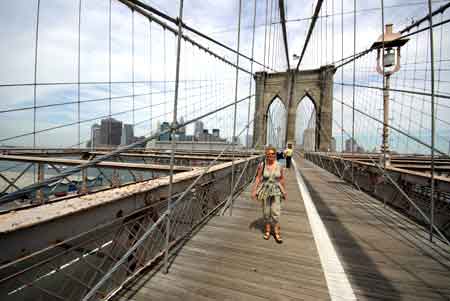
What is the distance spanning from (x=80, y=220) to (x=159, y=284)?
902mm

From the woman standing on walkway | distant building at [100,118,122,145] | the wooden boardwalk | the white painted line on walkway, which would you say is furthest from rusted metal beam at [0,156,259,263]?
distant building at [100,118,122,145]

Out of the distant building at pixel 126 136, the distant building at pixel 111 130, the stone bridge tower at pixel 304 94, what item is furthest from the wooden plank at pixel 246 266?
the stone bridge tower at pixel 304 94

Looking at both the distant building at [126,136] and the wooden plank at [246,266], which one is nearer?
the wooden plank at [246,266]

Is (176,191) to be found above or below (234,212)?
above

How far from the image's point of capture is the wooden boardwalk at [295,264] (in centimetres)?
Answer: 172

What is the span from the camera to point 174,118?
78.1 inches

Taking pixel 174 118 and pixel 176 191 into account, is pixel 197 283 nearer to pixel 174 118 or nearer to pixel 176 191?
pixel 176 191

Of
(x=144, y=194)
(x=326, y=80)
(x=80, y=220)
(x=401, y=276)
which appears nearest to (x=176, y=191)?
(x=144, y=194)

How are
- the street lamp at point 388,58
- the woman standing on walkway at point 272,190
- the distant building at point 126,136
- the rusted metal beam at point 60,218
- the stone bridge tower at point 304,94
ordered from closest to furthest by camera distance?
the rusted metal beam at point 60,218
the woman standing on walkway at point 272,190
the street lamp at point 388,58
the distant building at point 126,136
the stone bridge tower at point 304,94

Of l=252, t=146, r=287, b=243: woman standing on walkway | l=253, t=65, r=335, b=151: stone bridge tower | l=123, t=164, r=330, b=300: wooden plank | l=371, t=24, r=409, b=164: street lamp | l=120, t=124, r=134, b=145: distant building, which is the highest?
l=253, t=65, r=335, b=151: stone bridge tower

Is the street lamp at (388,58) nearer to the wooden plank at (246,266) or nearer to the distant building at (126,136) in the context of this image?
the wooden plank at (246,266)

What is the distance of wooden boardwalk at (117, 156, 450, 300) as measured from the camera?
67.6 inches

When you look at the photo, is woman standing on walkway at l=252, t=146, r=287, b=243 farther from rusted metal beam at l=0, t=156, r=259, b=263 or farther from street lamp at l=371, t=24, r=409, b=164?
street lamp at l=371, t=24, r=409, b=164

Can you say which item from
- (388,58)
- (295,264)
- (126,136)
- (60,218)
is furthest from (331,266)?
(126,136)
